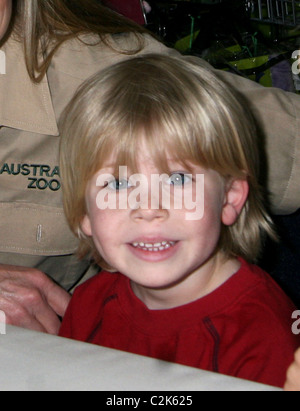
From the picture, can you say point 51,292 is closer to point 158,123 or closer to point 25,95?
point 25,95

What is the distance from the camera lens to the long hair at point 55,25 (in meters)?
1.37

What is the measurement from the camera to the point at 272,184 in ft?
4.39

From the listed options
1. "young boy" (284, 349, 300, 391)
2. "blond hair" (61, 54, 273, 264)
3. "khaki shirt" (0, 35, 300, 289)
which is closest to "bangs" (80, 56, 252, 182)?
"blond hair" (61, 54, 273, 264)

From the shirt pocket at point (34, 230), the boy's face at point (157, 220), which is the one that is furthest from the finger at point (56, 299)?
the boy's face at point (157, 220)

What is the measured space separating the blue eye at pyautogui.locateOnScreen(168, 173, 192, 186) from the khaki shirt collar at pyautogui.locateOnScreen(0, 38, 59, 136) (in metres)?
0.49

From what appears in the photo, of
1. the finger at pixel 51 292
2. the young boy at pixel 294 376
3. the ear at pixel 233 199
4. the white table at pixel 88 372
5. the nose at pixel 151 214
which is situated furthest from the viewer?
the finger at pixel 51 292

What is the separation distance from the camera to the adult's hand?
4.48ft

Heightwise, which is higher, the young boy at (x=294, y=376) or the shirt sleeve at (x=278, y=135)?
the shirt sleeve at (x=278, y=135)

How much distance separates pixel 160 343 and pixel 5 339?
1.45 ft

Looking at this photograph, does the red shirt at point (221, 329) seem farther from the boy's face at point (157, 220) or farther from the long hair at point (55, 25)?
the long hair at point (55, 25)

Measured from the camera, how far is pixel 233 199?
1.12 metres

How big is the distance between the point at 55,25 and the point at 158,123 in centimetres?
57

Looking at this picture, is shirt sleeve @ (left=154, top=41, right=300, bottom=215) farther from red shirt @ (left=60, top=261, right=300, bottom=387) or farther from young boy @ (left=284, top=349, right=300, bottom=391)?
young boy @ (left=284, top=349, right=300, bottom=391)

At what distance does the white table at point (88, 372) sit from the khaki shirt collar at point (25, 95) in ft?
2.60
